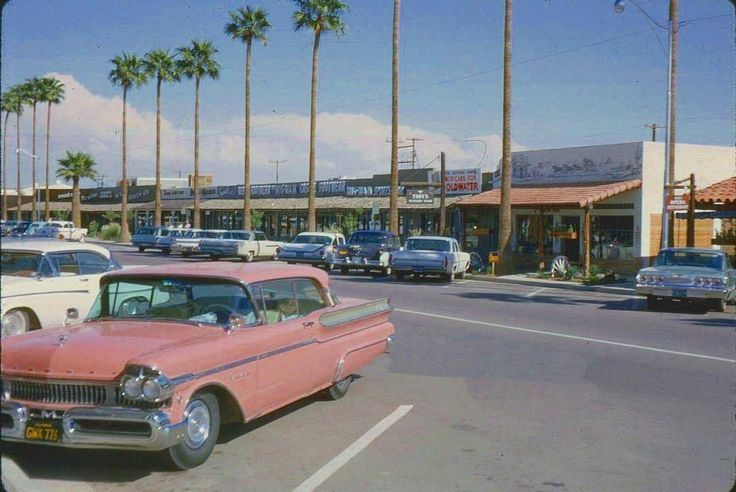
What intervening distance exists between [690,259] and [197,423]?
52.1 ft

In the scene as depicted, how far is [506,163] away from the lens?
97.5 feet

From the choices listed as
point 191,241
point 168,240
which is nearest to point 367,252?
point 191,241

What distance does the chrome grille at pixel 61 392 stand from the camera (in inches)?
220

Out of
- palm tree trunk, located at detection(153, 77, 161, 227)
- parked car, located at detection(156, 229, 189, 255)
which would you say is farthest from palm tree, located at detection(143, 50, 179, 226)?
parked car, located at detection(156, 229, 189, 255)

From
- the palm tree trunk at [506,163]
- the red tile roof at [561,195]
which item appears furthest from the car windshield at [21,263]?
the palm tree trunk at [506,163]

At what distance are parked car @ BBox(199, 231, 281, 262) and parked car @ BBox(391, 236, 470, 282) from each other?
12.5m

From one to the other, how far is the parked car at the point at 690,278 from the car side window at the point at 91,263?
470 inches

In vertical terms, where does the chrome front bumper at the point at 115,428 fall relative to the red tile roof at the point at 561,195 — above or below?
below

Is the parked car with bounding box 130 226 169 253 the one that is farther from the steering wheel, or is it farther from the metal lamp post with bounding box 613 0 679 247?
the steering wheel

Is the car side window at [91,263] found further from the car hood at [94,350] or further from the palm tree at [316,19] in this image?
the palm tree at [316,19]

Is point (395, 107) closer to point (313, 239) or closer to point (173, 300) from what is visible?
point (313, 239)

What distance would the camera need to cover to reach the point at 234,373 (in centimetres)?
629

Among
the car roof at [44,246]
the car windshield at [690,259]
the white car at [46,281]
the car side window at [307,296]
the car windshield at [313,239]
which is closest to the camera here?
the car side window at [307,296]

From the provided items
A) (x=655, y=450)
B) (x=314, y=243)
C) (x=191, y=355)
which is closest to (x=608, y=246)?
(x=314, y=243)
